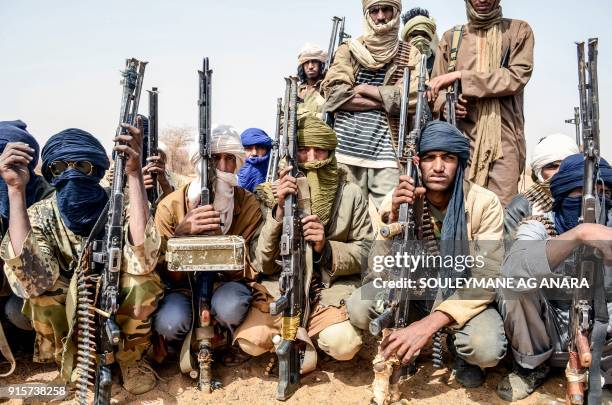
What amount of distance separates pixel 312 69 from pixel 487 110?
3305mm

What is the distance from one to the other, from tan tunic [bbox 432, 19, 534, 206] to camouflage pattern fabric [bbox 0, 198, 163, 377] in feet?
10.2

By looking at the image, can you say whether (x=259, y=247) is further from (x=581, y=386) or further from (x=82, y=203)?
(x=581, y=386)

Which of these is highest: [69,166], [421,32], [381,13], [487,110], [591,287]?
[421,32]

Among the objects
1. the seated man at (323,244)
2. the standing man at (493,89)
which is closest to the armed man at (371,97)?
→ the standing man at (493,89)

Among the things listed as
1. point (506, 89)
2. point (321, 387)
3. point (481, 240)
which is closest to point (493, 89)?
point (506, 89)

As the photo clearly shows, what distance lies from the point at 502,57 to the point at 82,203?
386cm

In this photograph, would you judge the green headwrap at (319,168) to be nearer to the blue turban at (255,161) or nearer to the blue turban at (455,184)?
the blue turban at (455,184)

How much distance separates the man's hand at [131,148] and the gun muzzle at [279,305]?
1.27 m

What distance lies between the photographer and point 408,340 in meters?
3.49

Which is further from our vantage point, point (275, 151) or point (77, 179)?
point (275, 151)

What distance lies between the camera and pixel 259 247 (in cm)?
418

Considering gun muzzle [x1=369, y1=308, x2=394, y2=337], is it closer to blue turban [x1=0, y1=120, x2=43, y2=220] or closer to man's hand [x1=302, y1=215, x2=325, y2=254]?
man's hand [x1=302, y1=215, x2=325, y2=254]

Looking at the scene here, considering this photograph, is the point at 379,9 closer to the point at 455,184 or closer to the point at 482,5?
the point at 482,5

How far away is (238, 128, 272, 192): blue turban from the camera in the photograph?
25.2 ft
